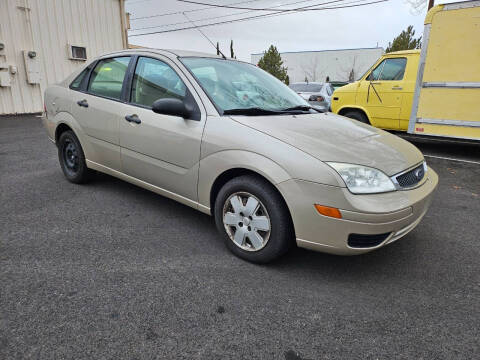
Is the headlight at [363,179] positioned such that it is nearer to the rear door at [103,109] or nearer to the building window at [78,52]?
the rear door at [103,109]

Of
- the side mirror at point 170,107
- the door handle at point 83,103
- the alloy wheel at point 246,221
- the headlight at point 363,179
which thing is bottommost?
the alloy wheel at point 246,221

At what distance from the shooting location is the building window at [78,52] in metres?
13.2

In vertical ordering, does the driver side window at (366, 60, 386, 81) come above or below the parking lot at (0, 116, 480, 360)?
above

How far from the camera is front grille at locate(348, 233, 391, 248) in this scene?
91.7 inches

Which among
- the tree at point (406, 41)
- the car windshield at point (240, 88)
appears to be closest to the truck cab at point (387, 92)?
the car windshield at point (240, 88)

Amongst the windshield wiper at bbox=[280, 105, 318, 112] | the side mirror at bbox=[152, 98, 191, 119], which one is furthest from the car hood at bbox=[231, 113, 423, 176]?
the side mirror at bbox=[152, 98, 191, 119]

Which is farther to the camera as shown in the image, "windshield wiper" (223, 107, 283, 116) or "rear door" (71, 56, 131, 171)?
"rear door" (71, 56, 131, 171)

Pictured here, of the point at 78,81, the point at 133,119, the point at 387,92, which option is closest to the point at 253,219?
the point at 133,119

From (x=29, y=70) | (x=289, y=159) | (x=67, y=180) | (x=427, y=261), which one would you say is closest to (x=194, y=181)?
(x=289, y=159)

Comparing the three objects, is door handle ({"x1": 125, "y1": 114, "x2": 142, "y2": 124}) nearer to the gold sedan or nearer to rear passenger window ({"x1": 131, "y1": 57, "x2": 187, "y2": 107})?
the gold sedan

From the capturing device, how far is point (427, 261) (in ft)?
9.32

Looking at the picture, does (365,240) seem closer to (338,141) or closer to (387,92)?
(338,141)

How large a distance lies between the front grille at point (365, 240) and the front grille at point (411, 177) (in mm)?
425

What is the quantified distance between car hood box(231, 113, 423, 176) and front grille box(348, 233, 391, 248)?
17.8 inches
